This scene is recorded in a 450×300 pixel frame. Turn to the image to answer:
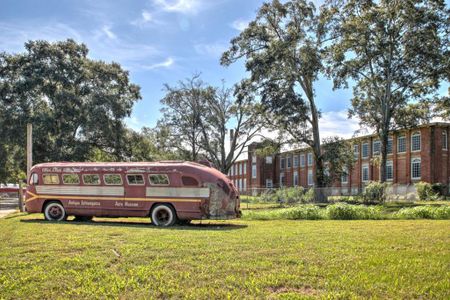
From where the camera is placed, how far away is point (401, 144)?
5553 centimetres

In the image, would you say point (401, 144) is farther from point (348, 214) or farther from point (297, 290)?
point (297, 290)

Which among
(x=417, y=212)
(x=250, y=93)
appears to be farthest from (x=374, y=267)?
(x=250, y=93)

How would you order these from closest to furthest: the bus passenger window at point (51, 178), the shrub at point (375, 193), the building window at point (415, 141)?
1. the bus passenger window at point (51, 178)
2. the shrub at point (375, 193)
3. the building window at point (415, 141)

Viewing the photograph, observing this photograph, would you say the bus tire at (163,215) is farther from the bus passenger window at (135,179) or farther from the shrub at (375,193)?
the shrub at (375,193)

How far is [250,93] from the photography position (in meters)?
42.9

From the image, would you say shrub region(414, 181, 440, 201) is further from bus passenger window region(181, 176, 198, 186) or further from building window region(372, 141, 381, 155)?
bus passenger window region(181, 176, 198, 186)

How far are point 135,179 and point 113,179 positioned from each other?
3.19 feet

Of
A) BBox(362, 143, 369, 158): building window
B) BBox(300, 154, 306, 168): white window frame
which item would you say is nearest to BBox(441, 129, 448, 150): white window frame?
BBox(362, 143, 369, 158): building window

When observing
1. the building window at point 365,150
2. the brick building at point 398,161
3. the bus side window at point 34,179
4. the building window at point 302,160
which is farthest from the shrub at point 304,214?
the building window at point 302,160

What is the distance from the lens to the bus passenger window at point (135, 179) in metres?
17.8

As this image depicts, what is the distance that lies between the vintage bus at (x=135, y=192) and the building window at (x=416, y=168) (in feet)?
132

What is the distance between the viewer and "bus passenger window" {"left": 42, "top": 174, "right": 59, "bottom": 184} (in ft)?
62.8

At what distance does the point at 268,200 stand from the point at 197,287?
31977mm

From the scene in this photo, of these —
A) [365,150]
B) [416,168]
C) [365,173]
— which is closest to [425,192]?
[416,168]
